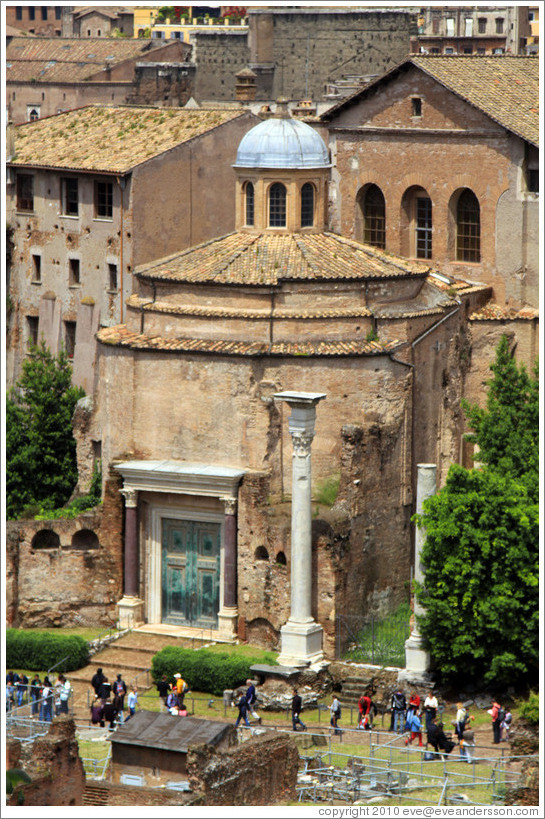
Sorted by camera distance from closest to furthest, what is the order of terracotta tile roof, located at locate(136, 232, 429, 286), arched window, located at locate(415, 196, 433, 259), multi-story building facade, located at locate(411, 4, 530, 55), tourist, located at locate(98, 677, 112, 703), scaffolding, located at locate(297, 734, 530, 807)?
scaffolding, located at locate(297, 734, 530, 807) < tourist, located at locate(98, 677, 112, 703) < terracotta tile roof, located at locate(136, 232, 429, 286) < arched window, located at locate(415, 196, 433, 259) < multi-story building facade, located at locate(411, 4, 530, 55)

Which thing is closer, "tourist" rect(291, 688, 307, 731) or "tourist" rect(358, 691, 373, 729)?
"tourist" rect(291, 688, 307, 731)

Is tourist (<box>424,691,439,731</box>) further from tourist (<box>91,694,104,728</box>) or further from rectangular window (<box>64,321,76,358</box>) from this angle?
rectangular window (<box>64,321,76,358</box>)

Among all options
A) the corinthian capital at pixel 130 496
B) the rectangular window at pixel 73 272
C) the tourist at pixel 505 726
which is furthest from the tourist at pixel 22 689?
the rectangular window at pixel 73 272

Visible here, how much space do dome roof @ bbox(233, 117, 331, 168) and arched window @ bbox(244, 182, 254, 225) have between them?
562 mm

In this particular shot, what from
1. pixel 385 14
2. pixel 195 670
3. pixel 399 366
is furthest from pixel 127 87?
pixel 195 670

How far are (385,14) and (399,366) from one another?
32.5 meters

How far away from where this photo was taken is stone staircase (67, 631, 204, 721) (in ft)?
145

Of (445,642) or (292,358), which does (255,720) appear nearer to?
(445,642)

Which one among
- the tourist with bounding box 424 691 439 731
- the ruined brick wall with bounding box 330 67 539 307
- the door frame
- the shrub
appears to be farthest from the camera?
the ruined brick wall with bounding box 330 67 539 307

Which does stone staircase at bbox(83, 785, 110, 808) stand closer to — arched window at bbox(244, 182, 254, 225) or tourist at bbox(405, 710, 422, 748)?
tourist at bbox(405, 710, 422, 748)

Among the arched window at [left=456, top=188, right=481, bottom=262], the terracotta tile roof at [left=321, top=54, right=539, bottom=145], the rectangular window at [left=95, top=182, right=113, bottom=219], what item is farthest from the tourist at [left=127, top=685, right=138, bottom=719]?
the rectangular window at [left=95, top=182, right=113, bottom=219]

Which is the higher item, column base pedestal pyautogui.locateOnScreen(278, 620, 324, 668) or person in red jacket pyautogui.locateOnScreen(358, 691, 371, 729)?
column base pedestal pyautogui.locateOnScreen(278, 620, 324, 668)

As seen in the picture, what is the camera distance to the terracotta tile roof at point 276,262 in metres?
46.3

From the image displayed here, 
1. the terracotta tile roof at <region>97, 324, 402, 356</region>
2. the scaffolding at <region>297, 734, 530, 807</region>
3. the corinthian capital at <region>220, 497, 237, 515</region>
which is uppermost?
the terracotta tile roof at <region>97, 324, 402, 356</region>
